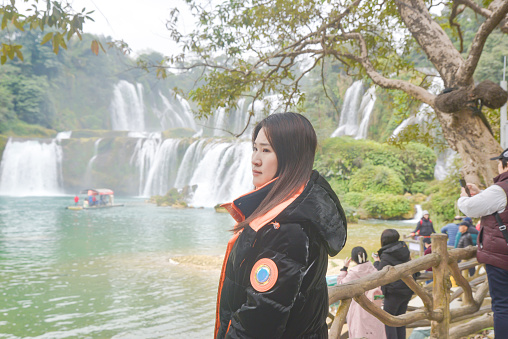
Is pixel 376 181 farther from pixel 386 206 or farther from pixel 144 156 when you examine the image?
pixel 144 156

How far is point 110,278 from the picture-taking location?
9930 mm

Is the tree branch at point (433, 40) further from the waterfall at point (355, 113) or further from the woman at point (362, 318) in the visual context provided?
the waterfall at point (355, 113)

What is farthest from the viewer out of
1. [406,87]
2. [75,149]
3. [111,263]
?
[75,149]

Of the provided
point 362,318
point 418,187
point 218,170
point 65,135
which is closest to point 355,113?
point 418,187

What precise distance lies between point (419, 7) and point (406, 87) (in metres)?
0.65

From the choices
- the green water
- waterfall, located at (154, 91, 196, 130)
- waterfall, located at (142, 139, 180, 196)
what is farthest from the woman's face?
waterfall, located at (154, 91, 196, 130)

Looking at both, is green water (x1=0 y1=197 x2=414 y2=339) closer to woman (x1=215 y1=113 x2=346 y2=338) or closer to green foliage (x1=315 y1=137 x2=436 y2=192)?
woman (x1=215 y1=113 x2=346 y2=338)

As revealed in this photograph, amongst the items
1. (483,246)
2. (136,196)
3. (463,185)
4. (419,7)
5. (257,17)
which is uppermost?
(257,17)

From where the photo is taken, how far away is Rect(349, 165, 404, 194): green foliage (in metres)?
22.1

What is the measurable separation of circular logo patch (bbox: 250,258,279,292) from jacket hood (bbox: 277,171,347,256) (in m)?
0.12

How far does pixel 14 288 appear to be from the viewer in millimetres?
9180

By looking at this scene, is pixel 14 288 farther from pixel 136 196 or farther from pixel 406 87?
pixel 136 196

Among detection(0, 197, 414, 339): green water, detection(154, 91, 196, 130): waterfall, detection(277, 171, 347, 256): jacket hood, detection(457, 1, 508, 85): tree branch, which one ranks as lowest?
detection(0, 197, 414, 339): green water

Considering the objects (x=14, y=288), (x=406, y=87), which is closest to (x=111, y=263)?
(x=14, y=288)
